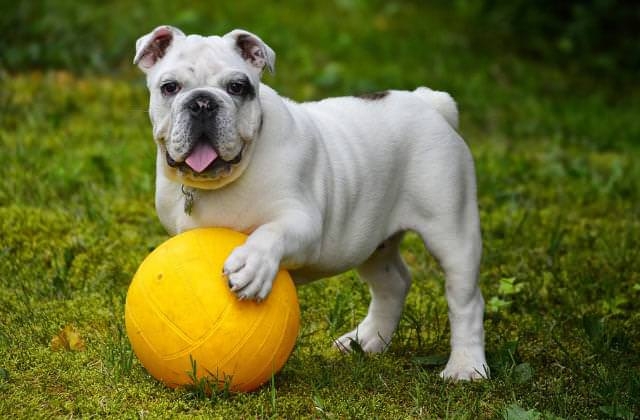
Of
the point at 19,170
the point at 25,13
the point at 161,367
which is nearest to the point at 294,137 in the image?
the point at 161,367

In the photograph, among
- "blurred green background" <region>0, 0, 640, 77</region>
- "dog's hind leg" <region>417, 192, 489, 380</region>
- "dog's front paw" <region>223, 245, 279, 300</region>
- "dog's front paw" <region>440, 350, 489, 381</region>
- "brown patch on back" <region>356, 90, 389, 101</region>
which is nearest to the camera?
"dog's front paw" <region>223, 245, 279, 300</region>

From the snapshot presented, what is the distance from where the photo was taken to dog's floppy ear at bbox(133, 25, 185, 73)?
4512mm

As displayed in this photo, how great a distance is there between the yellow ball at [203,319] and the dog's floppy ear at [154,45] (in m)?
0.79

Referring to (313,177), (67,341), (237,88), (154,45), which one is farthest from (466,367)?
(154,45)

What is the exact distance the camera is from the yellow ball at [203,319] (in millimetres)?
4199

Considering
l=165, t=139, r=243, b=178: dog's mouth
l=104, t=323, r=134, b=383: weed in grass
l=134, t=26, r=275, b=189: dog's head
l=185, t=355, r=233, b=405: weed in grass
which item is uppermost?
l=134, t=26, r=275, b=189: dog's head

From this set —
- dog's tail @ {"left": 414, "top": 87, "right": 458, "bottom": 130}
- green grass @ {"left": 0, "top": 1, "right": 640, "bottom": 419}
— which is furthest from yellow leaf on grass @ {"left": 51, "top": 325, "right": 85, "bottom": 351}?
dog's tail @ {"left": 414, "top": 87, "right": 458, "bottom": 130}

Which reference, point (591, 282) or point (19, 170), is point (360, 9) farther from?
point (591, 282)

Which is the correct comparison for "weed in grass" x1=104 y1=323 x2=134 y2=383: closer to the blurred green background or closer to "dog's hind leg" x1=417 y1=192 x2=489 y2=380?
"dog's hind leg" x1=417 y1=192 x2=489 y2=380

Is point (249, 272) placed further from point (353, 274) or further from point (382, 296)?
point (353, 274)

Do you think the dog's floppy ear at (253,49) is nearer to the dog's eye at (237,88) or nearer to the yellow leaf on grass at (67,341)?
the dog's eye at (237,88)

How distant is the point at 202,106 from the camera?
166 inches

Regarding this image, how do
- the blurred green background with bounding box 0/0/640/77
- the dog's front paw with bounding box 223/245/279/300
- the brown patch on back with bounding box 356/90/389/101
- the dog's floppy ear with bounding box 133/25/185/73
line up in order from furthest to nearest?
the blurred green background with bounding box 0/0/640/77 < the brown patch on back with bounding box 356/90/389/101 < the dog's floppy ear with bounding box 133/25/185/73 < the dog's front paw with bounding box 223/245/279/300

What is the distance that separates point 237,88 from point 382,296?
1.61 m
